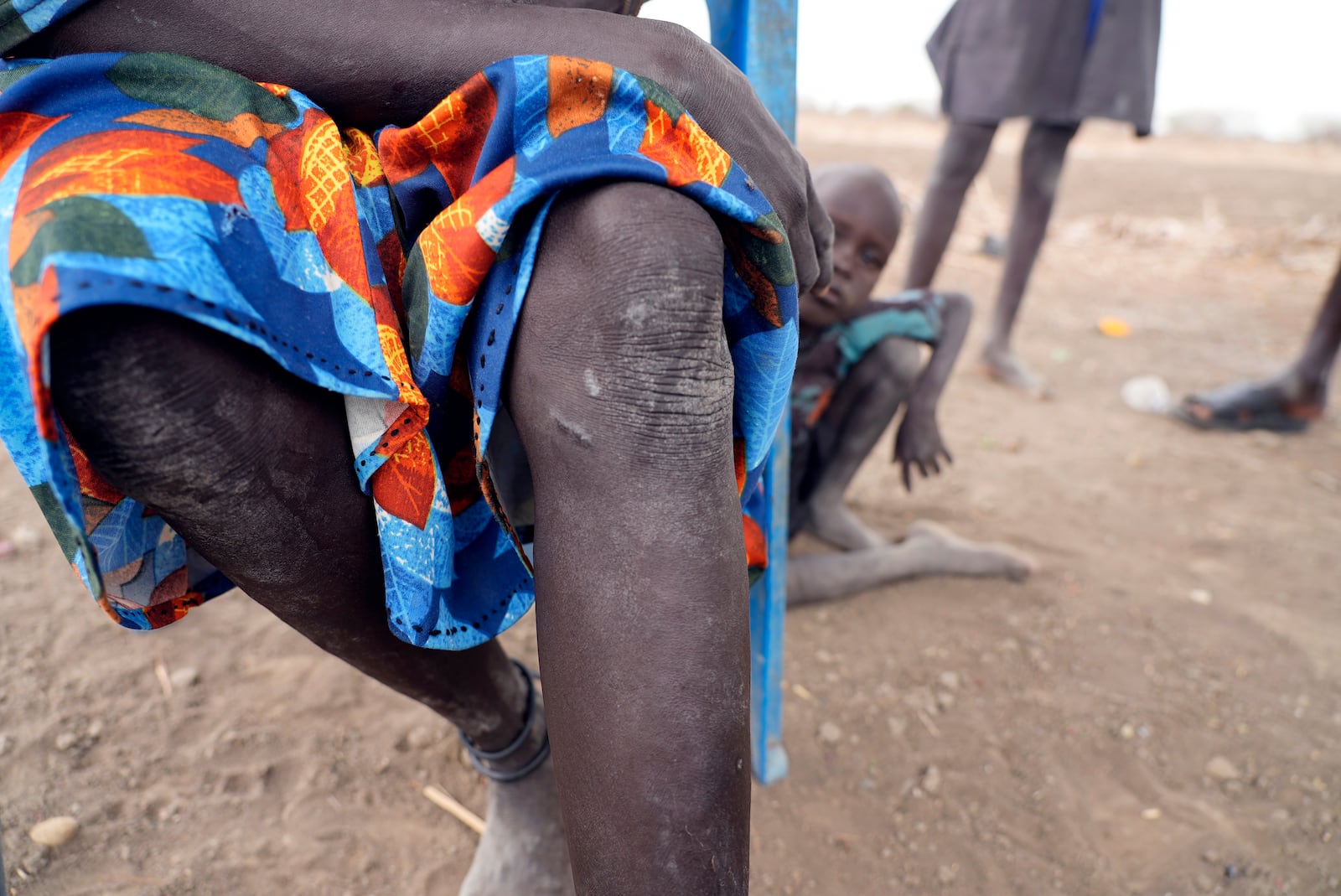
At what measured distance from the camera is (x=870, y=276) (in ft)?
7.23

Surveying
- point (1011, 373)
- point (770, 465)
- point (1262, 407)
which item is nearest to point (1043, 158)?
point (1011, 373)

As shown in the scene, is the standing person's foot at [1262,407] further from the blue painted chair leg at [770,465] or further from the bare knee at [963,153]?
the blue painted chair leg at [770,465]

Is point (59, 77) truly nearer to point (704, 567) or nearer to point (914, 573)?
point (704, 567)

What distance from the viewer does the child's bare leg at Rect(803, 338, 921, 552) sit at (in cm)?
231

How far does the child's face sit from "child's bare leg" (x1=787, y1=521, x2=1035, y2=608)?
0.63m

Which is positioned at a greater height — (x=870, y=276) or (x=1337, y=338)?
(x=870, y=276)

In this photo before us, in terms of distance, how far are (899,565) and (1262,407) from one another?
2187mm

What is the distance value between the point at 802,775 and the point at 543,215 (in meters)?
1.28

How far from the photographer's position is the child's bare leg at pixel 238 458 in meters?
0.63

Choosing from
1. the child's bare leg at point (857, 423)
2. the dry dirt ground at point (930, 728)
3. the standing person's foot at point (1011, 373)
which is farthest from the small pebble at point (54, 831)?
the standing person's foot at point (1011, 373)

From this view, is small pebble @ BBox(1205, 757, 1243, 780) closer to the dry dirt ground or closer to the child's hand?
the dry dirt ground

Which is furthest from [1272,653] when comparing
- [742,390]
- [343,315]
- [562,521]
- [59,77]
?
[59,77]

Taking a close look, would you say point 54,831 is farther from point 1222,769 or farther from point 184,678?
point 1222,769

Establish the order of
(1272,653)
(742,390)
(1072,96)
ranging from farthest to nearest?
(1072,96) → (1272,653) → (742,390)
